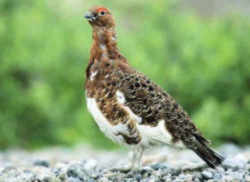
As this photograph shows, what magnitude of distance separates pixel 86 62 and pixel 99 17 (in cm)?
1062

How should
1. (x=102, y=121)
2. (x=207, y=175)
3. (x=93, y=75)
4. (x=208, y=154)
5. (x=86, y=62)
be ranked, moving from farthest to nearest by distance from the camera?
(x=86, y=62) < (x=208, y=154) < (x=93, y=75) < (x=207, y=175) < (x=102, y=121)

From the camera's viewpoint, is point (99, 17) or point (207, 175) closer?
point (207, 175)

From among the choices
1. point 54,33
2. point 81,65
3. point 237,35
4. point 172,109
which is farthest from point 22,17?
point 172,109

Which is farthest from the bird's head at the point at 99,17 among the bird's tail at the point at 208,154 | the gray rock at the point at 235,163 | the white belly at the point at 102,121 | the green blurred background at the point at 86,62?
the green blurred background at the point at 86,62

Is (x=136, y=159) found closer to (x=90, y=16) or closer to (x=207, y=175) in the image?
(x=207, y=175)

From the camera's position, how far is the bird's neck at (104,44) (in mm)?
8875

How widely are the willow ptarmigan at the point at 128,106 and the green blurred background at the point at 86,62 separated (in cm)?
685

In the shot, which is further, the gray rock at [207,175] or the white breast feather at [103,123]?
the gray rock at [207,175]

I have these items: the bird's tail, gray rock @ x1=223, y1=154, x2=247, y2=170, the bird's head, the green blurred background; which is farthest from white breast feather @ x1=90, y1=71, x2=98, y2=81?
the green blurred background

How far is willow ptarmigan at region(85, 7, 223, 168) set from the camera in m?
8.38

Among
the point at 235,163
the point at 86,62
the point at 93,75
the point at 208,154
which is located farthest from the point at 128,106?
the point at 86,62

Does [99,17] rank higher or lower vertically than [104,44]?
higher

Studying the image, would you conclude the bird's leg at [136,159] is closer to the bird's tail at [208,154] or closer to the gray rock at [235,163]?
the bird's tail at [208,154]

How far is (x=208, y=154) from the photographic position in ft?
29.0
